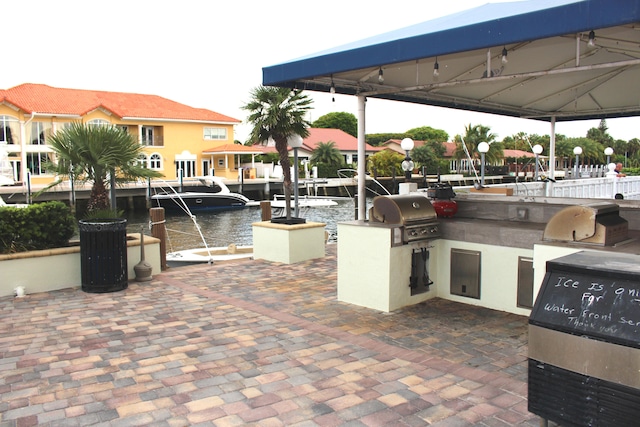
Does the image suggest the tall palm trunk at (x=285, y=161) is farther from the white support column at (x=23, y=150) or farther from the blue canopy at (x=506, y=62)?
the white support column at (x=23, y=150)

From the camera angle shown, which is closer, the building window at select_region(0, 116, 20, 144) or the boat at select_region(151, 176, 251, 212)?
the boat at select_region(151, 176, 251, 212)

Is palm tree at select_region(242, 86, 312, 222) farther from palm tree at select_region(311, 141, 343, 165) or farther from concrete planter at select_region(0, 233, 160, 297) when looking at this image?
palm tree at select_region(311, 141, 343, 165)

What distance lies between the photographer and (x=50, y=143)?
26.2ft

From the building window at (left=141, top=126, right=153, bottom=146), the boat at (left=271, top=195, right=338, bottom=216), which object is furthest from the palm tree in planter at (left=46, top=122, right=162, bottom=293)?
the building window at (left=141, top=126, right=153, bottom=146)

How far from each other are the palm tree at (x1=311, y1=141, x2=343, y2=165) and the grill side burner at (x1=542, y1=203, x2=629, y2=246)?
51.3 m

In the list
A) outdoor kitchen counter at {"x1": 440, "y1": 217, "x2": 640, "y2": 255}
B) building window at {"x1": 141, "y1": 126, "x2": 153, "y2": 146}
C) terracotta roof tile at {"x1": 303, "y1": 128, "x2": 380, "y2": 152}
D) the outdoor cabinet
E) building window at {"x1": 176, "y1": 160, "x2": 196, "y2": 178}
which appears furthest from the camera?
terracotta roof tile at {"x1": 303, "y1": 128, "x2": 380, "y2": 152}

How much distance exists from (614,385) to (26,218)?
7.48m

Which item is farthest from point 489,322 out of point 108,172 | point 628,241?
point 108,172

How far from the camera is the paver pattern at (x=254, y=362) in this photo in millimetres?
3633

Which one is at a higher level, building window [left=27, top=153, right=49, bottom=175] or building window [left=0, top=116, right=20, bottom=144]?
building window [left=0, top=116, right=20, bottom=144]

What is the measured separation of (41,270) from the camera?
24.1 ft

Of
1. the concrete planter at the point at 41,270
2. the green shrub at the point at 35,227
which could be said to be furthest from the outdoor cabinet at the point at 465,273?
the green shrub at the point at 35,227

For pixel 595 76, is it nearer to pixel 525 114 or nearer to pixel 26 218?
pixel 525 114

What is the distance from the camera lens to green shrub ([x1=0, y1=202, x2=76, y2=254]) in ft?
24.0
